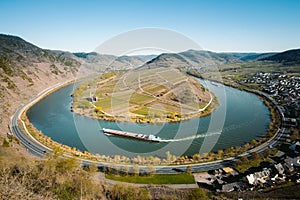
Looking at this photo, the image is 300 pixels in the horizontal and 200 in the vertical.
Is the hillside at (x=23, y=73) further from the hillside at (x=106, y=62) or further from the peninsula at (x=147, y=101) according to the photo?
the hillside at (x=106, y=62)

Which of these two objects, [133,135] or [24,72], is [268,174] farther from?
[24,72]

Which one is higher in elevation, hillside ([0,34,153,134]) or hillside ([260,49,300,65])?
hillside ([260,49,300,65])

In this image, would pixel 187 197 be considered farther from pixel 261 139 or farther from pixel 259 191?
pixel 261 139

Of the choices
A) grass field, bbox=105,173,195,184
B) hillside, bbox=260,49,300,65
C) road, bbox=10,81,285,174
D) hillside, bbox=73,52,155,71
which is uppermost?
hillside, bbox=260,49,300,65

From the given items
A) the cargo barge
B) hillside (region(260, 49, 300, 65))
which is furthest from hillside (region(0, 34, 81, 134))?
hillside (region(260, 49, 300, 65))

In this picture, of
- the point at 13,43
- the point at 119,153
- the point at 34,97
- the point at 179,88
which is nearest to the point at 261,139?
the point at 119,153

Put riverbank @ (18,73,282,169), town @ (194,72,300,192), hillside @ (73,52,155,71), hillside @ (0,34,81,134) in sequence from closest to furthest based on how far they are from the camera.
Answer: town @ (194,72,300,192) < riverbank @ (18,73,282,169) < hillside @ (0,34,81,134) < hillside @ (73,52,155,71)

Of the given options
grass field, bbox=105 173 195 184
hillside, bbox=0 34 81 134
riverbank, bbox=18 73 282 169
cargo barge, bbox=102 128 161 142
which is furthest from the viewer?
hillside, bbox=0 34 81 134

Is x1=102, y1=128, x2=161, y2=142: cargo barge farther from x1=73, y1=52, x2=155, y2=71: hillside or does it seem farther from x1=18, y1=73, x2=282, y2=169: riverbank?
x1=73, y1=52, x2=155, y2=71: hillside

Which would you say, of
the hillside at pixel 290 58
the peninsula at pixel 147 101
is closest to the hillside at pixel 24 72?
the peninsula at pixel 147 101
